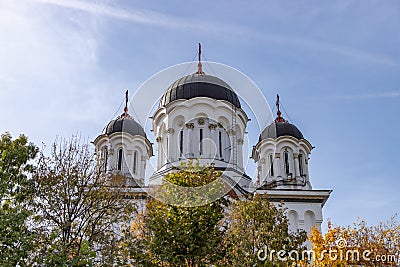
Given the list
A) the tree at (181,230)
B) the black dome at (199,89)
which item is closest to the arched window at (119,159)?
the black dome at (199,89)

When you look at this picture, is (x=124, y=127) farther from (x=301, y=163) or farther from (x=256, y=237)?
(x=256, y=237)

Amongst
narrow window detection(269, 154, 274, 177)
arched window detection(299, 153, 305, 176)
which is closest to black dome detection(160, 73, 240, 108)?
narrow window detection(269, 154, 274, 177)

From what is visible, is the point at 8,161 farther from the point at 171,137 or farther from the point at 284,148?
the point at 284,148

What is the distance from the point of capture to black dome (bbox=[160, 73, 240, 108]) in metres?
29.7

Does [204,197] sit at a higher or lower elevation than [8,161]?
lower

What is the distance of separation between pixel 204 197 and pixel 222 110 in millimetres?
16918

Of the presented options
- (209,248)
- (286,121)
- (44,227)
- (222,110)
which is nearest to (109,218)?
(44,227)

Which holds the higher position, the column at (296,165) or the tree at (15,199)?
the column at (296,165)

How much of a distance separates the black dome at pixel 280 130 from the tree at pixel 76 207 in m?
18.2

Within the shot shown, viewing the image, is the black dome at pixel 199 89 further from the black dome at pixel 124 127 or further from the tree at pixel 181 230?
the tree at pixel 181 230

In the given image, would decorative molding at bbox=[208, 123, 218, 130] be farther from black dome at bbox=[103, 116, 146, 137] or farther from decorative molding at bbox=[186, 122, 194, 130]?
black dome at bbox=[103, 116, 146, 137]

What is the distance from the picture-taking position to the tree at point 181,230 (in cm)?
1205

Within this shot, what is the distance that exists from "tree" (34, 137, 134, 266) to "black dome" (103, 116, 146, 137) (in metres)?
15.1

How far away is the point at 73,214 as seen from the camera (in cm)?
1450
